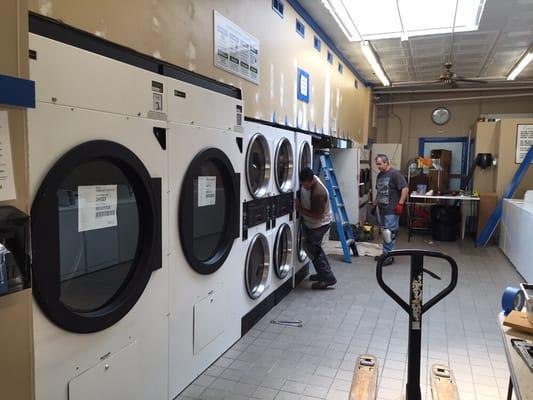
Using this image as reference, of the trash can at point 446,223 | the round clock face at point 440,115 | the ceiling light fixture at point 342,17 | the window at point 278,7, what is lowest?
the trash can at point 446,223

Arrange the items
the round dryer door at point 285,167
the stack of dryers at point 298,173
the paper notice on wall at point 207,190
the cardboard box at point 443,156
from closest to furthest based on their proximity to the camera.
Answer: the paper notice on wall at point 207,190
the round dryer door at point 285,167
the stack of dryers at point 298,173
the cardboard box at point 443,156

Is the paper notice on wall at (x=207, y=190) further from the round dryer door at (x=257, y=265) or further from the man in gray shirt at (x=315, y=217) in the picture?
the man in gray shirt at (x=315, y=217)

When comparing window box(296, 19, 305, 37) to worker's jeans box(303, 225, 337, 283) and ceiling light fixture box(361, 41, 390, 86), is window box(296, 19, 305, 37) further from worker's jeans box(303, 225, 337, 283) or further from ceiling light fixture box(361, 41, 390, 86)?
worker's jeans box(303, 225, 337, 283)

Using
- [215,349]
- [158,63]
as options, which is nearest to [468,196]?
[215,349]

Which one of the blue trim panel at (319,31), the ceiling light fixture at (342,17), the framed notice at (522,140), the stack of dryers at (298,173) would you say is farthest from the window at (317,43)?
the framed notice at (522,140)

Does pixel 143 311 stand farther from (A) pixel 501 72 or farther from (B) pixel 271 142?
(A) pixel 501 72

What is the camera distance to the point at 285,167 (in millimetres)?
4875

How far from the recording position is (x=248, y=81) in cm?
393

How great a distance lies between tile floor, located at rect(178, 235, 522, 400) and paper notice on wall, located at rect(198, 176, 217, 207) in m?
1.26

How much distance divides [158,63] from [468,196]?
300 inches

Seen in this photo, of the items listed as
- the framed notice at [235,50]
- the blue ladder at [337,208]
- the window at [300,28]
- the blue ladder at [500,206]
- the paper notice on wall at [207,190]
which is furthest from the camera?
the blue ladder at [500,206]

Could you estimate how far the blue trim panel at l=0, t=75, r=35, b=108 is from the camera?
120 centimetres

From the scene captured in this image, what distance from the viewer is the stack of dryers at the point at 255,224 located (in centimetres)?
367

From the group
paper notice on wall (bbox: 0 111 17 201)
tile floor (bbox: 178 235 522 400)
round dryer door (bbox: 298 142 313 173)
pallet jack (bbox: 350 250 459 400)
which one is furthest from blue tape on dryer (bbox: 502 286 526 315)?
round dryer door (bbox: 298 142 313 173)
